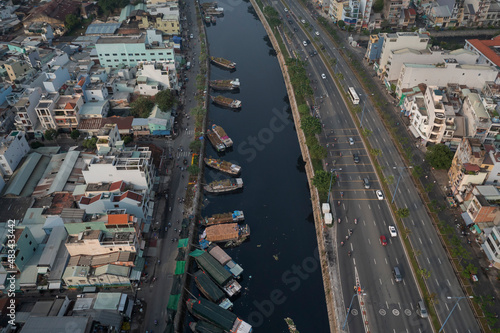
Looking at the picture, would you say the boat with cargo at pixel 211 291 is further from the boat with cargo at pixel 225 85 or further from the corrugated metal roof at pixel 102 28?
the corrugated metal roof at pixel 102 28

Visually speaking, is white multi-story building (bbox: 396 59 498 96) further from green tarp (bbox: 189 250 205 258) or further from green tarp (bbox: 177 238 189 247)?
green tarp (bbox: 177 238 189 247)

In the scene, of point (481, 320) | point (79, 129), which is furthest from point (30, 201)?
point (481, 320)

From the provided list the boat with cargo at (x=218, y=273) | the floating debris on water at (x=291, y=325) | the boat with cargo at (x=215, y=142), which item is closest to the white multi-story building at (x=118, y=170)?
the boat with cargo at (x=218, y=273)

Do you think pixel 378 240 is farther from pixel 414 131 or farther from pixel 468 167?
pixel 414 131

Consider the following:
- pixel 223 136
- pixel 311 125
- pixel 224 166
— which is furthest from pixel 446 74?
pixel 224 166

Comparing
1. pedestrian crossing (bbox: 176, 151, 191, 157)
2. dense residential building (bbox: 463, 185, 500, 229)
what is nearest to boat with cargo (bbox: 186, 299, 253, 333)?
pedestrian crossing (bbox: 176, 151, 191, 157)

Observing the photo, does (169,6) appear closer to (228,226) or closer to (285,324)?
(228,226)

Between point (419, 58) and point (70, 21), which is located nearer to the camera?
point (419, 58)
